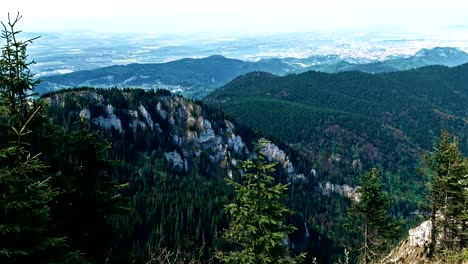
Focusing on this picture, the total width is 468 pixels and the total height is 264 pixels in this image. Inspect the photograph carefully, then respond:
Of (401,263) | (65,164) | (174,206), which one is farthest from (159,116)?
(65,164)

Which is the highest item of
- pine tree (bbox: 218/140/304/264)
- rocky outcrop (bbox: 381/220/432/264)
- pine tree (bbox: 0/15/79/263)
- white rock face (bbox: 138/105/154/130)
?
pine tree (bbox: 0/15/79/263)

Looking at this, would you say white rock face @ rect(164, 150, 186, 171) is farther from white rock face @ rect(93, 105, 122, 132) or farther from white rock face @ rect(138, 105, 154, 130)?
white rock face @ rect(93, 105, 122, 132)

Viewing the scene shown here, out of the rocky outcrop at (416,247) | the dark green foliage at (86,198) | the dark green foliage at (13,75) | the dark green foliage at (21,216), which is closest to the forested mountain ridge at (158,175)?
the rocky outcrop at (416,247)

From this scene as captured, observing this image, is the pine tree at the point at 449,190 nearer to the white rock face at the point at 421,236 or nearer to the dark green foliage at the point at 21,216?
Answer: the white rock face at the point at 421,236

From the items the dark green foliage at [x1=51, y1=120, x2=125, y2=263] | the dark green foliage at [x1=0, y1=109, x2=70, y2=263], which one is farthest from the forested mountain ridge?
the dark green foliage at [x1=0, y1=109, x2=70, y2=263]

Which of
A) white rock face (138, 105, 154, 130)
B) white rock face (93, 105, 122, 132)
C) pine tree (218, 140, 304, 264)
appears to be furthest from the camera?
white rock face (138, 105, 154, 130)

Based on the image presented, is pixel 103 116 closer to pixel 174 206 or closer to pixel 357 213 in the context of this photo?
pixel 174 206

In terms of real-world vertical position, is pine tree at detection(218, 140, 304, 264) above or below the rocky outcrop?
above
